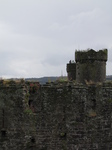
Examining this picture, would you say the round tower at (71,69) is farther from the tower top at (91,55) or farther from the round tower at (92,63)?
the tower top at (91,55)

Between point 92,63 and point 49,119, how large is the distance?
7234 mm

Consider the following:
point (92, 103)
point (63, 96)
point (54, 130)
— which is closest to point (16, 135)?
point (54, 130)

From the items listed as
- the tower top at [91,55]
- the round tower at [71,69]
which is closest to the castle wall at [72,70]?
the round tower at [71,69]

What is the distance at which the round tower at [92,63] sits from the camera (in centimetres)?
2170

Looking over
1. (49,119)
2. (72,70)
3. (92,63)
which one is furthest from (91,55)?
(49,119)

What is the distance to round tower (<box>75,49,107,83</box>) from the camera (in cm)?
2170

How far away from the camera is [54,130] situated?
1612 centimetres

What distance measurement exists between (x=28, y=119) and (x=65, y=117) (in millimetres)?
1998

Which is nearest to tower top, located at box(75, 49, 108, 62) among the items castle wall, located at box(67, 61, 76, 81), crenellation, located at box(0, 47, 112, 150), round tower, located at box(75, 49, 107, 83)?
round tower, located at box(75, 49, 107, 83)

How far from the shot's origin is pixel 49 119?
16125 millimetres

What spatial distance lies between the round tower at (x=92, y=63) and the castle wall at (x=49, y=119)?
538 cm

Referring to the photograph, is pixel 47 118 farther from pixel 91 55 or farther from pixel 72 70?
pixel 72 70

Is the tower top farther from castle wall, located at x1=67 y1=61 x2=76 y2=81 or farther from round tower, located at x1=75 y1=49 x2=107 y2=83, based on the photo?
castle wall, located at x1=67 y1=61 x2=76 y2=81

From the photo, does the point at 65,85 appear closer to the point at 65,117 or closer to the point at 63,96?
the point at 63,96
